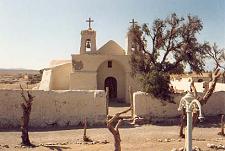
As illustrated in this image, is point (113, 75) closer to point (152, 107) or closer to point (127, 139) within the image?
point (152, 107)

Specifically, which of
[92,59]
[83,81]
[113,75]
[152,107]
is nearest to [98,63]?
[92,59]

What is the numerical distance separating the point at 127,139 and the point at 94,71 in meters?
13.4

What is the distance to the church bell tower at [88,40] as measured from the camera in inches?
1335

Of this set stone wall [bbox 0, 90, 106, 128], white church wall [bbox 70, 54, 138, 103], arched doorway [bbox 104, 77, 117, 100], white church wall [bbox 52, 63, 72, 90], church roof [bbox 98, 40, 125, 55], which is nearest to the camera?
stone wall [bbox 0, 90, 106, 128]

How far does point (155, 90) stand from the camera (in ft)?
82.8

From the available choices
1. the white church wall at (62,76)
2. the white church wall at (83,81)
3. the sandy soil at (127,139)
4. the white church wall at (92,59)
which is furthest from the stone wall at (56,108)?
the white church wall at (62,76)

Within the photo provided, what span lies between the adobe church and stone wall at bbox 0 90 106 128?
7.88 metres

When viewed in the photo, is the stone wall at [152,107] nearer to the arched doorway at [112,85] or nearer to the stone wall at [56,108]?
the stone wall at [56,108]

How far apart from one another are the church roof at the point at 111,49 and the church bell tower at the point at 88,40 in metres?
1.16

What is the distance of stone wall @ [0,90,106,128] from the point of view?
24078 mm

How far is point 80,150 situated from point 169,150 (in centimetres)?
395

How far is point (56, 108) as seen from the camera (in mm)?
24266

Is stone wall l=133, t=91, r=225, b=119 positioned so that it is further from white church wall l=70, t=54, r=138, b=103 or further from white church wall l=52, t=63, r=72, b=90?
white church wall l=52, t=63, r=72, b=90

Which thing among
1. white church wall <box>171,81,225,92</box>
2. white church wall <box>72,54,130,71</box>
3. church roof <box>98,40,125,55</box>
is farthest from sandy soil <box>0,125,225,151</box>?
white church wall <box>171,81,225,92</box>
